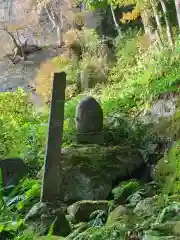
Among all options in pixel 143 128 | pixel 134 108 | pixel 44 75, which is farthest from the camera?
pixel 44 75

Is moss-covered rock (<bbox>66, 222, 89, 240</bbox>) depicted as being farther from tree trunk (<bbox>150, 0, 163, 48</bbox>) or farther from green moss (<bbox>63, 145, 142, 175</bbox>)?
tree trunk (<bbox>150, 0, 163, 48</bbox>)

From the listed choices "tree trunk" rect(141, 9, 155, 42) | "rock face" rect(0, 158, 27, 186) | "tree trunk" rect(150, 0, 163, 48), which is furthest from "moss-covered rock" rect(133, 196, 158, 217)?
"tree trunk" rect(141, 9, 155, 42)

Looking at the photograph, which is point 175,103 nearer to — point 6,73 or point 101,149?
point 101,149

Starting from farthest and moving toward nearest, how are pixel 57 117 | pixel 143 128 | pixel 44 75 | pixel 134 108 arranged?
pixel 44 75 < pixel 134 108 < pixel 143 128 < pixel 57 117

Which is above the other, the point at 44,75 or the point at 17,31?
the point at 17,31

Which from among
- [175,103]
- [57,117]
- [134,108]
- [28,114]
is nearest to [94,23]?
[28,114]

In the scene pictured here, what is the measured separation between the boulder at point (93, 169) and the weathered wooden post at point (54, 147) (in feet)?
5.30

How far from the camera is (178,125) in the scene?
7.18 meters

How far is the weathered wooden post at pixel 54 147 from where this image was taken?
4488 mm

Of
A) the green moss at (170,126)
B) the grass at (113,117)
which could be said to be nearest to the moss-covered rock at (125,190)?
the grass at (113,117)

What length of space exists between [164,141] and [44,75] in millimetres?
10379

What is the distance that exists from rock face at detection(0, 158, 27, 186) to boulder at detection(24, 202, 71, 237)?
2.81 m

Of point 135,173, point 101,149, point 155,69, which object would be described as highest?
point 155,69

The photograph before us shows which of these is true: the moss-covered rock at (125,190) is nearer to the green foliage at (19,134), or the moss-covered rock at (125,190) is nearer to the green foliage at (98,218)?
the green foliage at (98,218)
